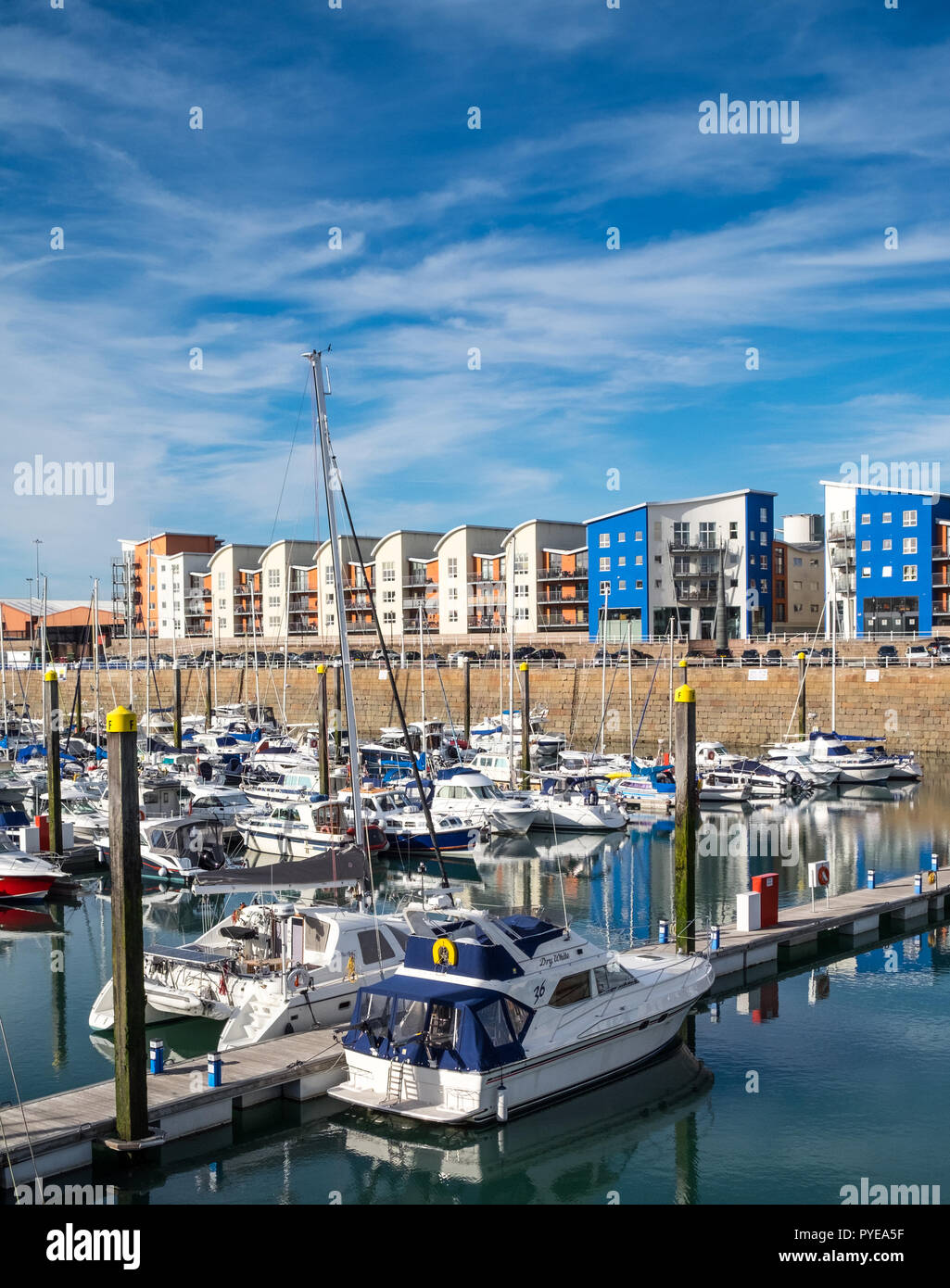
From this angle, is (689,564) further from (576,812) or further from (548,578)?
(576,812)

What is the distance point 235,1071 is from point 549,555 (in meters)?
80.1

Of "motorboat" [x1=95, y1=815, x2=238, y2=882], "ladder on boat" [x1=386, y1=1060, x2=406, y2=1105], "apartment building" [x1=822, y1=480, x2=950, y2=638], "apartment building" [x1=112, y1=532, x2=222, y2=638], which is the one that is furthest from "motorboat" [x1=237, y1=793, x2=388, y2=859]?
"apartment building" [x1=112, y1=532, x2=222, y2=638]

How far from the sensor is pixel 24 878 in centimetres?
3123

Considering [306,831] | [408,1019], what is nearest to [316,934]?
[408,1019]

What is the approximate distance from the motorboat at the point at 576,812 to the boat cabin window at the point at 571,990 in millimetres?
23738

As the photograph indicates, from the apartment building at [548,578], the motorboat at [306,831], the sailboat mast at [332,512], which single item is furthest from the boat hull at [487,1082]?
the apartment building at [548,578]

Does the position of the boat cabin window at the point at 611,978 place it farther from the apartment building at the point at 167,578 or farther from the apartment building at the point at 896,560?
the apartment building at the point at 167,578

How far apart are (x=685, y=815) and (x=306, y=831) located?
17.2m

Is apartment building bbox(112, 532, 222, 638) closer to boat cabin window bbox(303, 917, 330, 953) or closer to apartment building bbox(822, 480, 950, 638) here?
apartment building bbox(822, 480, 950, 638)

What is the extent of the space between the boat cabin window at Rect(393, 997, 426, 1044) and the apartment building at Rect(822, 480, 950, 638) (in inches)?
2621

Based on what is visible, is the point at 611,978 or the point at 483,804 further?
the point at 483,804

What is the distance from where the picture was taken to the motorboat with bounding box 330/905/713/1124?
15406 mm

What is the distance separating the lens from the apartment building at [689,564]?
86750 millimetres
